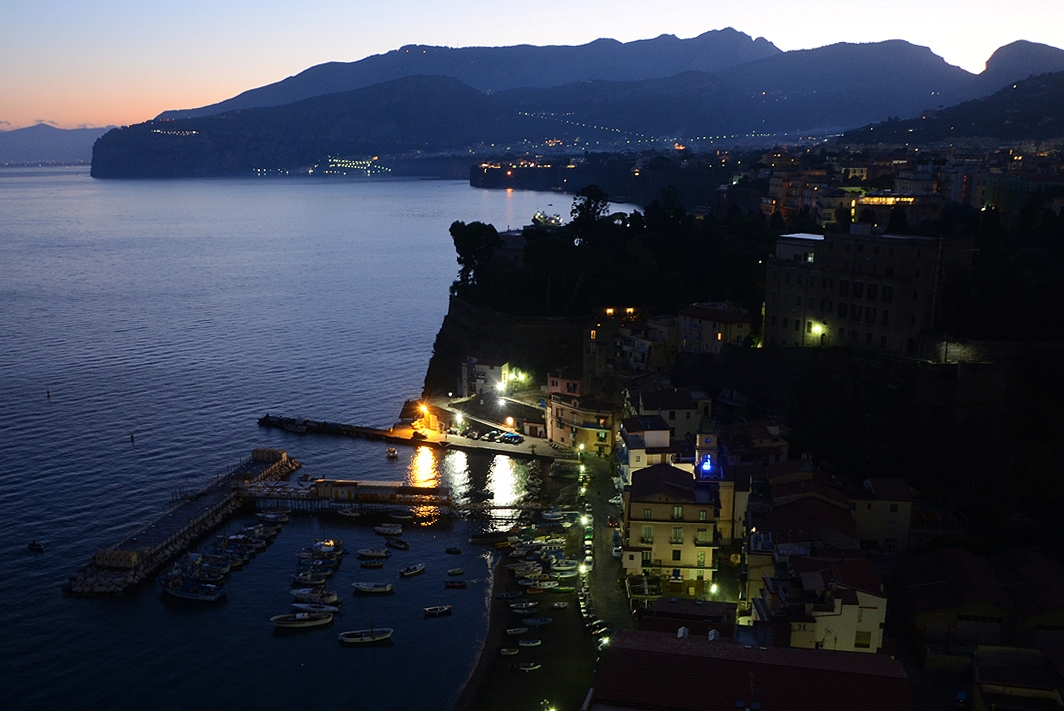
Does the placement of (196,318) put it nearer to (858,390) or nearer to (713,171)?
(858,390)

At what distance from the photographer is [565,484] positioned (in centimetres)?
2502

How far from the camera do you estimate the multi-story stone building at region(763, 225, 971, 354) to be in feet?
77.4

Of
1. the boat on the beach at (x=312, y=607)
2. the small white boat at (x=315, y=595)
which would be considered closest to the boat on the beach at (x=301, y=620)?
the boat on the beach at (x=312, y=607)

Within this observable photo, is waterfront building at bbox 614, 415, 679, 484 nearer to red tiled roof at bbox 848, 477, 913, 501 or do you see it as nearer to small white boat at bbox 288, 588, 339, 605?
→ red tiled roof at bbox 848, 477, 913, 501

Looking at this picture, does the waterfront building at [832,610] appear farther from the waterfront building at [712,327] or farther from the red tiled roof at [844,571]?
the waterfront building at [712,327]

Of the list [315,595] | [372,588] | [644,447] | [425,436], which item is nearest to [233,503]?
[315,595]

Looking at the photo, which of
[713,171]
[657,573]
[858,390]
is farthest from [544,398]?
[713,171]

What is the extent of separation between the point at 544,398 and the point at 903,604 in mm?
14635

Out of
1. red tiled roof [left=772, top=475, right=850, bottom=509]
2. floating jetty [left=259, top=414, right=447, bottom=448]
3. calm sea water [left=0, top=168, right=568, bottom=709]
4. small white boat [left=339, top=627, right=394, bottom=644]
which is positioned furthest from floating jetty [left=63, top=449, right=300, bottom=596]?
red tiled roof [left=772, top=475, right=850, bottom=509]

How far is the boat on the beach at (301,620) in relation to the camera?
1850 centimetres

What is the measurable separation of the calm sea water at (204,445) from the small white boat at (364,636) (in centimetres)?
21

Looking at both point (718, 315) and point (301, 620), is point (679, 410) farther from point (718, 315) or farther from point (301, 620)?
point (301, 620)

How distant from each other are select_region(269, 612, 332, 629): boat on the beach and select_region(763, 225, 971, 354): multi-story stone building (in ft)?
48.2

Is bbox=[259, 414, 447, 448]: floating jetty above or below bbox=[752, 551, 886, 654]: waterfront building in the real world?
below
